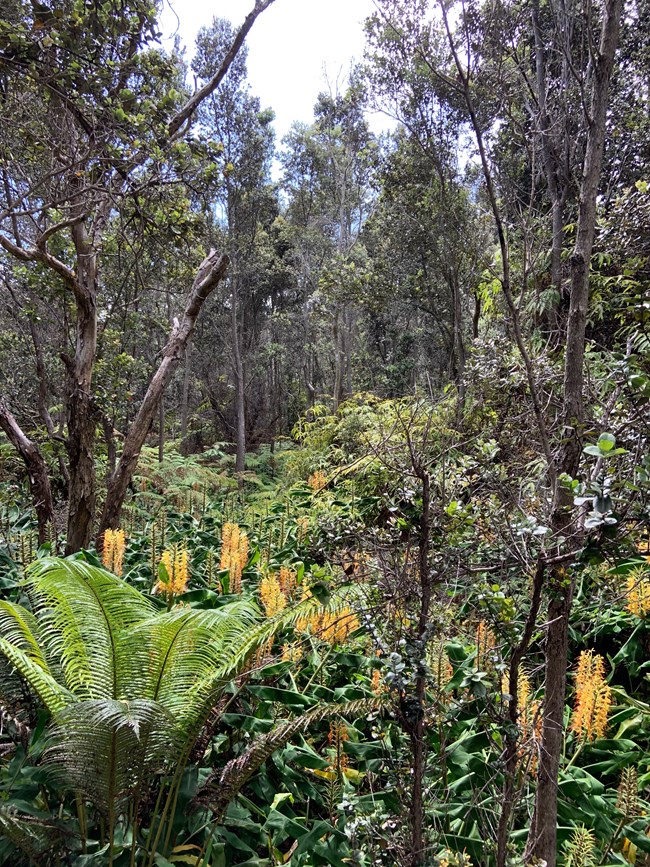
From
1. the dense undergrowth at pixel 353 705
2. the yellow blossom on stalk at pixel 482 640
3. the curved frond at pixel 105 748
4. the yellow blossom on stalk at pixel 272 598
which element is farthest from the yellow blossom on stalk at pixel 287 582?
the curved frond at pixel 105 748

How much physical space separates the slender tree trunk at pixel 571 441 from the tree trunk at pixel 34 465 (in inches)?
124

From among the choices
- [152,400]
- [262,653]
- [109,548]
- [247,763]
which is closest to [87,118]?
[152,400]

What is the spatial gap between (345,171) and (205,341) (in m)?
6.45

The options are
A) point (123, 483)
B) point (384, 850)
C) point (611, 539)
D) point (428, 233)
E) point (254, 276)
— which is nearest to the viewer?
point (611, 539)

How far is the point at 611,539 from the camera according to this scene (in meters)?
1.00

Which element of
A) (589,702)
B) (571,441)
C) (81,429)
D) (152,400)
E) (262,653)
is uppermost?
(152,400)

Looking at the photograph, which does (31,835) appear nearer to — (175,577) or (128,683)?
(128,683)

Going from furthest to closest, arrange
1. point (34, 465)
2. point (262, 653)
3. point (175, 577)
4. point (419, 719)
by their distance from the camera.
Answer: point (34, 465) → point (175, 577) → point (262, 653) → point (419, 719)

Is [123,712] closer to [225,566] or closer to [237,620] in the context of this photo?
[237,620]

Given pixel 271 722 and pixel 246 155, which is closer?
pixel 271 722

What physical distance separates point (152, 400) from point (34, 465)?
844mm

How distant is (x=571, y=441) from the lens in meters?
1.20

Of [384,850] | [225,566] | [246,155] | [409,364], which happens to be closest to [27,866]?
[384,850]

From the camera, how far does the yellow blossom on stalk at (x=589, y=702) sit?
1.78 m
